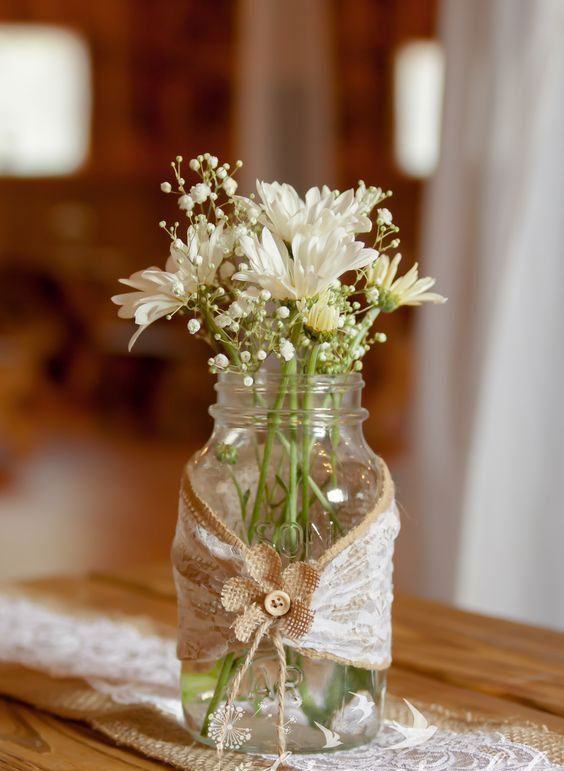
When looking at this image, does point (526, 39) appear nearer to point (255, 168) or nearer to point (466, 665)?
point (466, 665)

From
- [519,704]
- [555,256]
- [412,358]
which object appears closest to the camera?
[519,704]

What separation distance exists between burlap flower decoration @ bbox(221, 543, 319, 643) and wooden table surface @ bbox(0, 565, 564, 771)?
14 centimetres

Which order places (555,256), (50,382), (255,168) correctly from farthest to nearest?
1. (50,382)
2. (255,168)
3. (555,256)

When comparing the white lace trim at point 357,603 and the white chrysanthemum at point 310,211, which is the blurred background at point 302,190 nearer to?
the white lace trim at point 357,603

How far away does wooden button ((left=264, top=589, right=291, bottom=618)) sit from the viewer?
833 millimetres

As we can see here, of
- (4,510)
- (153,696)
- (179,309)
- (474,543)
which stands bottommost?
(4,510)

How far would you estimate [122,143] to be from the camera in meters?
7.56

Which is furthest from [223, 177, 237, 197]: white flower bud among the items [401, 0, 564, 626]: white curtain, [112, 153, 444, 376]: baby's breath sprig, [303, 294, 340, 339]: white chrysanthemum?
[401, 0, 564, 626]: white curtain

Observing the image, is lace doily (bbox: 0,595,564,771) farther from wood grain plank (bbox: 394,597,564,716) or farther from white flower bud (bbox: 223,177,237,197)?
white flower bud (bbox: 223,177,237,197)

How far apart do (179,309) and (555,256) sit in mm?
1447

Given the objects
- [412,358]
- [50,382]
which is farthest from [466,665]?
[50,382]

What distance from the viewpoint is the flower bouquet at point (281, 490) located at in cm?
84

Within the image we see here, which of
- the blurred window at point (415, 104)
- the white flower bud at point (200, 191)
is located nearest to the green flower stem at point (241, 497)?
the white flower bud at point (200, 191)

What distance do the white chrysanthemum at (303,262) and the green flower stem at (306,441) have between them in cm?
6
